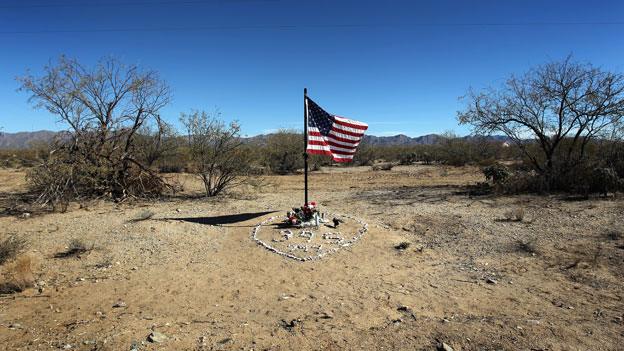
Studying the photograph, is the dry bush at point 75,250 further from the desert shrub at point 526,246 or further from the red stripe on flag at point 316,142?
the desert shrub at point 526,246

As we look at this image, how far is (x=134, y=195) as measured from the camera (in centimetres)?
1298

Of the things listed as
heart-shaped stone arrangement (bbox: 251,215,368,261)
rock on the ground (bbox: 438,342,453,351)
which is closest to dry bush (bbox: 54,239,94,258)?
heart-shaped stone arrangement (bbox: 251,215,368,261)

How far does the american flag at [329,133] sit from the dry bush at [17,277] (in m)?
5.59

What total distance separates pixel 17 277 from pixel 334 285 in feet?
15.8

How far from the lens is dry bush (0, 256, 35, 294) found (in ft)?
19.0

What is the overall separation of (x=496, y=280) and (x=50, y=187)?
1131 centimetres

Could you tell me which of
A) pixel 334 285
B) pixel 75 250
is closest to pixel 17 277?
pixel 75 250

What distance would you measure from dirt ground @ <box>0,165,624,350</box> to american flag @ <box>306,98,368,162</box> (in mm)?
2014

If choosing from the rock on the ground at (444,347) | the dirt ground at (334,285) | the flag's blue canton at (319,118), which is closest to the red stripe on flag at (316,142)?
the flag's blue canton at (319,118)

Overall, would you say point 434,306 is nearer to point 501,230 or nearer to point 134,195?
point 501,230

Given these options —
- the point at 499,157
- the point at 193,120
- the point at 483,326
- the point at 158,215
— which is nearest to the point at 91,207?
the point at 158,215

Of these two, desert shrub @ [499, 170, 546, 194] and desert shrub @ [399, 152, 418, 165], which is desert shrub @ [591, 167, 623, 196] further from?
desert shrub @ [399, 152, 418, 165]

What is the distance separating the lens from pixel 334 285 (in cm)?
609

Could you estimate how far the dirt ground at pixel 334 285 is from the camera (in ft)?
14.3
